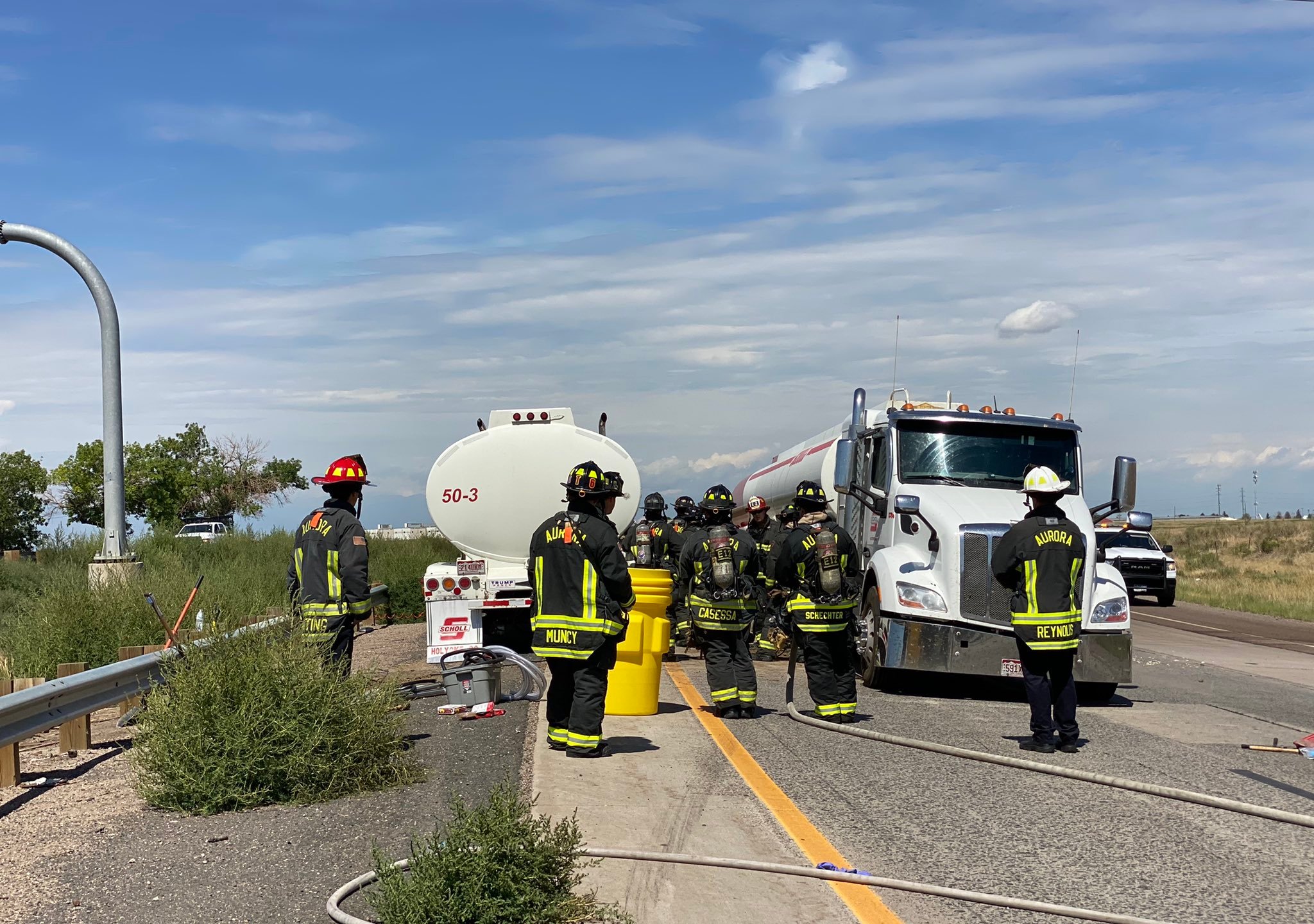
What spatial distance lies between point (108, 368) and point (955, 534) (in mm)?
10669

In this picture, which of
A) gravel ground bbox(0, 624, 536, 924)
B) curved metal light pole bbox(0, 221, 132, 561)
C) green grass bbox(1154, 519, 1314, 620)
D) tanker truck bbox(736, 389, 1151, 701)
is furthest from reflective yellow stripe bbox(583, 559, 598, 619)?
A: green grass bbox(1154, 519, 1314, 620)

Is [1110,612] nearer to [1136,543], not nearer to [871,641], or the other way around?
[871,641]

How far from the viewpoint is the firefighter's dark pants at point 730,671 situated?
984cm

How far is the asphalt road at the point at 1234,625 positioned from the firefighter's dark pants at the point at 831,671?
12.0 metres

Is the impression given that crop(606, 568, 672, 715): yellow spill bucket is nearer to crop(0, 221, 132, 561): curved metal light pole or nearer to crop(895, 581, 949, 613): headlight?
crop(895, 581, 949, 613): headlight

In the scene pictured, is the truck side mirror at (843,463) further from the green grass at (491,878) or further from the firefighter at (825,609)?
the green grass at (491,878)

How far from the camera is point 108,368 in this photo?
51.1 ft

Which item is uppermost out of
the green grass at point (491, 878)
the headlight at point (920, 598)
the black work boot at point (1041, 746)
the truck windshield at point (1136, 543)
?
the headlight at point (920, 598)

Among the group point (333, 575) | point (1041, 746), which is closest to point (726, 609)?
point (1041, 746)

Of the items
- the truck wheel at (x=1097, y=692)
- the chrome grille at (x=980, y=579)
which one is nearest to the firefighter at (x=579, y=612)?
the chrome grille at (x=980, y=579)

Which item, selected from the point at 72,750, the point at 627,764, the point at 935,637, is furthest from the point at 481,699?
the point at 935,637

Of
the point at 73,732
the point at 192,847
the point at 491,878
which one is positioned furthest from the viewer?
the point at 73,732

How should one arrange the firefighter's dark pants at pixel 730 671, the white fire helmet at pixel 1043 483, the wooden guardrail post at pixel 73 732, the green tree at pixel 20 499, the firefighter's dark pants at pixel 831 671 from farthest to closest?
1. the green tree at pixel 20 499
2. the firefighter's dark pants at pixel 730 671
3. the firefighter's dark pants at pixel 831 671
4. the white fire helmet at pixel 1043 483
5. the wooden guardrail post at pixel 73 732

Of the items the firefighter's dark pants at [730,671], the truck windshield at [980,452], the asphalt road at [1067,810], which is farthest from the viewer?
the truck windshield at [980,452]
